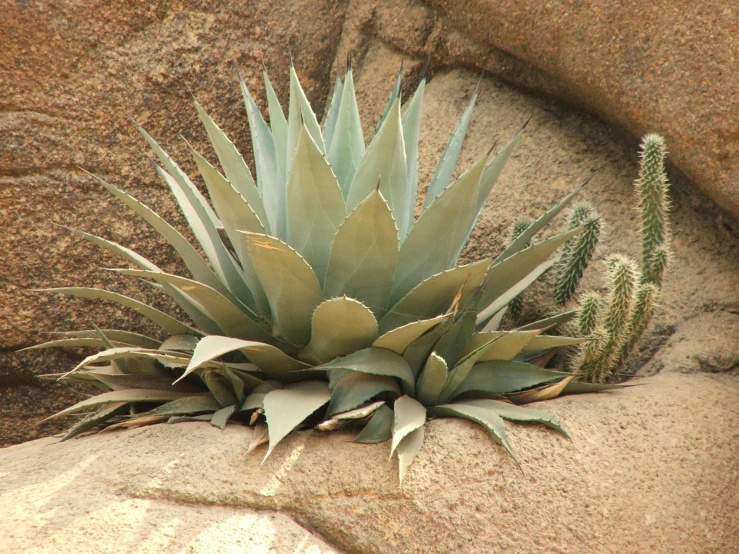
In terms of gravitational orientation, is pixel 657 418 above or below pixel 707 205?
below

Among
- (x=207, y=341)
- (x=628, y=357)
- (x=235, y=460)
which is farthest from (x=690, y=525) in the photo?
(x=207, y=341)

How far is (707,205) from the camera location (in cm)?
247

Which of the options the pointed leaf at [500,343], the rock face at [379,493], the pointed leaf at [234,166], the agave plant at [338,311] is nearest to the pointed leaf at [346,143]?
the agave plant at [338,311]

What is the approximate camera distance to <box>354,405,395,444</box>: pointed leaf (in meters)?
1.65

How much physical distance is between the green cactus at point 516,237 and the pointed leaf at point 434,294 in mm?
524

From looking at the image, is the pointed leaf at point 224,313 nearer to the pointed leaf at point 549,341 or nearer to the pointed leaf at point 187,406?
the pointed leaf at point 187,406

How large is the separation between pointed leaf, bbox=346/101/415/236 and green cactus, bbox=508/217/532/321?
1.67 ft

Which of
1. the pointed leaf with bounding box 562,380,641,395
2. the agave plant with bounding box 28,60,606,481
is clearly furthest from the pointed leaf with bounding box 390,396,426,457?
the pointed leaf with bounding box 562,380,641,395

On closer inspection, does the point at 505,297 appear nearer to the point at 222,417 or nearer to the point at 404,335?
the point at 404,335

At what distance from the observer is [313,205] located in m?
1.81

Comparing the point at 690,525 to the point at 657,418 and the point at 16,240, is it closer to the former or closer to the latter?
the point at 657,418

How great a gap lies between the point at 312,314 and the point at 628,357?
111cm

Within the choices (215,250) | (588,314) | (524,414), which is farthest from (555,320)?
(215,250)

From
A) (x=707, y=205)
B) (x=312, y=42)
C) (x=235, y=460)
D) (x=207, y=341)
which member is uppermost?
(x=312, y=42)
